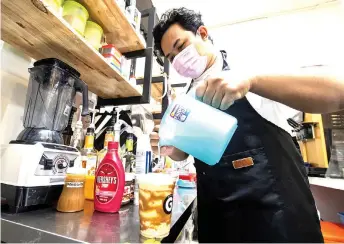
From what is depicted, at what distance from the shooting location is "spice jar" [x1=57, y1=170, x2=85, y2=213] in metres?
0.66

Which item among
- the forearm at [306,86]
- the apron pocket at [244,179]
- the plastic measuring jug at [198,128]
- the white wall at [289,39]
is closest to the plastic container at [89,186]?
the plastic measuring jug at [198,128]

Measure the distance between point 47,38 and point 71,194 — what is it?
0.66 meters

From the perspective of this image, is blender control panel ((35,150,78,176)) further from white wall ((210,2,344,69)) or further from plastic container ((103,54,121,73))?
white wall ((210,2,344,69))

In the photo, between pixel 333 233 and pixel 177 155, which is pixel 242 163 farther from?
pixel 333 233

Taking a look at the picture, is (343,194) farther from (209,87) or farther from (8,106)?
(8,106)

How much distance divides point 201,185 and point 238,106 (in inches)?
15.6

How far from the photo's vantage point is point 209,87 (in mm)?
568

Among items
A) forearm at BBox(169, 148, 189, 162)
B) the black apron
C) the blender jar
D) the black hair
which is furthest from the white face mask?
the blender jar

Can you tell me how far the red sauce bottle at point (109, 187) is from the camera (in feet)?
2.18

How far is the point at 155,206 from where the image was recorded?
475mm

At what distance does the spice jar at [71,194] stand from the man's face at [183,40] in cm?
81

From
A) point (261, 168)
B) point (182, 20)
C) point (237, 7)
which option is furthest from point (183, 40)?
point (237, 7)

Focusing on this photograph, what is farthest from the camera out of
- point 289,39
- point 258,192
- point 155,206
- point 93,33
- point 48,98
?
point 289,39

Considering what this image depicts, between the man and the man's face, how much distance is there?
0.37 m
